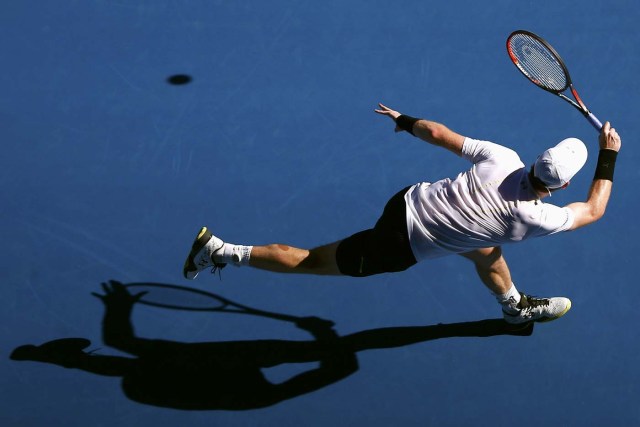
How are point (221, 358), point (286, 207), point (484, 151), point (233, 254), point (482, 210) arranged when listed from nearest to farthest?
1. point (482, 210)
2. point (484, 151)
3. point (233, 254)
4. point (221, 358)
5. point (286, 207)

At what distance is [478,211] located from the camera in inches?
191

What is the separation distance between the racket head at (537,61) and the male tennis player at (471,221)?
61 centimetres

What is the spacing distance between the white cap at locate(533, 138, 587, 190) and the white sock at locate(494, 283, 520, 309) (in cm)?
92

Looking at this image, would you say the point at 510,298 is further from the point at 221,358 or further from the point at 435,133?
the point at 221,358

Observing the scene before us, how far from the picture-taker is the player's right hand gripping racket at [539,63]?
5535mm

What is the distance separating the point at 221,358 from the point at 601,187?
91.2 inches

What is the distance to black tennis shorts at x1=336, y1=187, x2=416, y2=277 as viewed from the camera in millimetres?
5082

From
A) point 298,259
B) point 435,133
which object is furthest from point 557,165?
point 298,259

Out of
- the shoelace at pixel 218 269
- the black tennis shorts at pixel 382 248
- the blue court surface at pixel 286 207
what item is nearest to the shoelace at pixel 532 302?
the blue court surface at pixel 286 207

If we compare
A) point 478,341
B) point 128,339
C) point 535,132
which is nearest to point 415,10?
point 535,132

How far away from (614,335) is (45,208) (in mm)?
3577

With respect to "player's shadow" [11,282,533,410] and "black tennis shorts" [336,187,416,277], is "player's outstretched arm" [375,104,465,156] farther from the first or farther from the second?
"player's shadow" [11,282,533,410]

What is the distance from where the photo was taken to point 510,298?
546 centimetres

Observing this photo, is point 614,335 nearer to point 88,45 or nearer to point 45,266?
point 45,266
